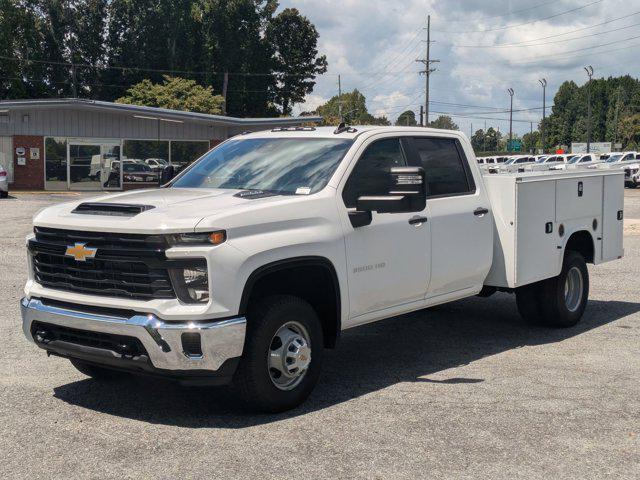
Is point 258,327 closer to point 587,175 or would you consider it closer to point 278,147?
point 278,147

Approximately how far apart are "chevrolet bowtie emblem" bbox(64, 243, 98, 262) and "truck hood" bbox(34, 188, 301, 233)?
0.41 feet

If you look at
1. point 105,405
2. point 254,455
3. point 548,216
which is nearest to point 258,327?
point 254,455

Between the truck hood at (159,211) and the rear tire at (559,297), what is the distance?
147 inches

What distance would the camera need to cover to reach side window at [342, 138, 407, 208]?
615cm

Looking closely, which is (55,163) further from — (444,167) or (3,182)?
(444,167)

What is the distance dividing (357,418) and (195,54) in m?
71.5

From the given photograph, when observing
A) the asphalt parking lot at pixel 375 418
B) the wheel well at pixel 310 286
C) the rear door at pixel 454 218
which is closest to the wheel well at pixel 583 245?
the asphalt parking lot at pixel 375 418

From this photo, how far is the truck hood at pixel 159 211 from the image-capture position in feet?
16.7

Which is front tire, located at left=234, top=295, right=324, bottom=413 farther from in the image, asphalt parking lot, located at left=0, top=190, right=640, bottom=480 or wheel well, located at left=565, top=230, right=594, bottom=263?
wheel well, located at left=565, top=230, right=594, bottom=263

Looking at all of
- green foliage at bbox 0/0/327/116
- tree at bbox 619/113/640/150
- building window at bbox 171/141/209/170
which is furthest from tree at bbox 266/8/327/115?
tree at bbox 619/113/640/150

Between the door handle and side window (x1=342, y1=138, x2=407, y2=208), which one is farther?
the door handle

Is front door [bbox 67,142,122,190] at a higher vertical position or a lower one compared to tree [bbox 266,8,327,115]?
lower

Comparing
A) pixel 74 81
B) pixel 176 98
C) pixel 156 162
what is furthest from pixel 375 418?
pixel 74 81

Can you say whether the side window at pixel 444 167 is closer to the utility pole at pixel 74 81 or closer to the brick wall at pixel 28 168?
the brick wall at pixel 28 168
